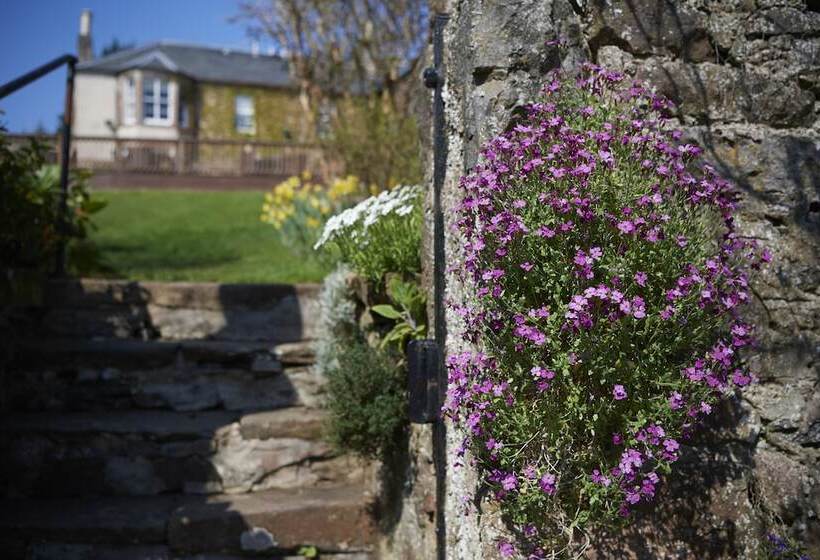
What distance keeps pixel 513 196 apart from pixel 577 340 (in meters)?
0.42

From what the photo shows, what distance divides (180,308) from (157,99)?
27.5 m

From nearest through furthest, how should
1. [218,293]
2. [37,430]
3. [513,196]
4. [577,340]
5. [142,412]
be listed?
1. [577,340]
2. [513,196]
3. [37,430]
4. [142,412]
5. [218,293]

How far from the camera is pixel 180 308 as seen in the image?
4.83 meters

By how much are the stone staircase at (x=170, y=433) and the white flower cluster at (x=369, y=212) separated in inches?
36.1

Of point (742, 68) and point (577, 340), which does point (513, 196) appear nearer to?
point (577, 340)

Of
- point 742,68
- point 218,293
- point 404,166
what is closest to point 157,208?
point 404,166

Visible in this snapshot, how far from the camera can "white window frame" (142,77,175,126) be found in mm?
30484

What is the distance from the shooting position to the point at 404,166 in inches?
278

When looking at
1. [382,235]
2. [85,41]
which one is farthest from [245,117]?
[382,235]

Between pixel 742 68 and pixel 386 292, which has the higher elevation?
pixel 742 68

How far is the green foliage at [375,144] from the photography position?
7254 mm

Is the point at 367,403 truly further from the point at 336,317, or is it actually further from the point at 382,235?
the point at 382,235

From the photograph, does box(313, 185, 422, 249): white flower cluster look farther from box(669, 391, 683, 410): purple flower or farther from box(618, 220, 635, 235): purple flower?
box(669, 391, 683, 410): purple flower

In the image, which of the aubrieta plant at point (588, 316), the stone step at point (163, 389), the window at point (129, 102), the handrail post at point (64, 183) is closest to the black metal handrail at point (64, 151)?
the handrail post at point (64, 183)
